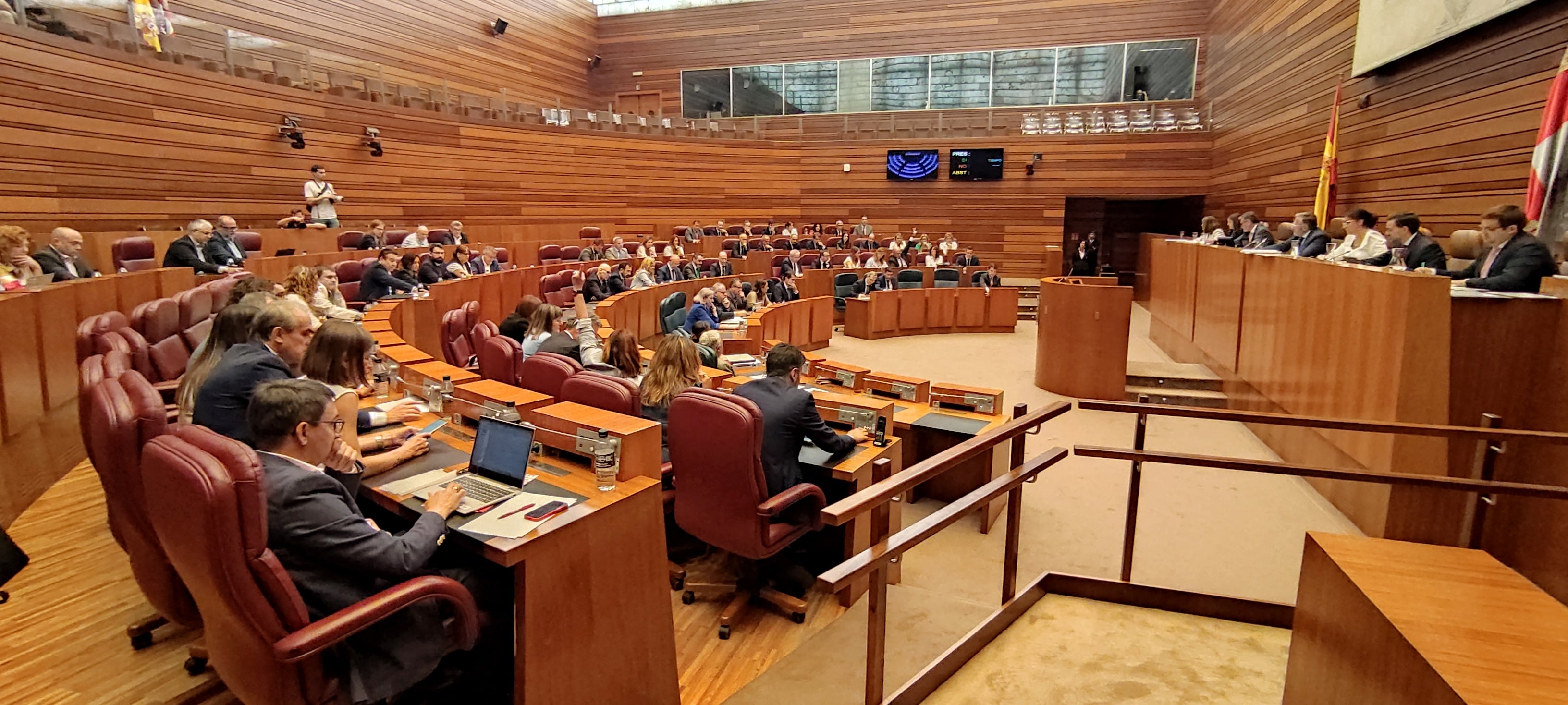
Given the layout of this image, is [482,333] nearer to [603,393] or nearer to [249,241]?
[603,393]

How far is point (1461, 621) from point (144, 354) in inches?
186

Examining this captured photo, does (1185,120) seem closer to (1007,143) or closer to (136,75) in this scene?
(1007,143)

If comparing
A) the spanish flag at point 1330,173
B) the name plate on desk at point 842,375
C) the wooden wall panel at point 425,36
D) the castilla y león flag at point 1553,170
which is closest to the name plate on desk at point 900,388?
the name plate on desk at point 842,375

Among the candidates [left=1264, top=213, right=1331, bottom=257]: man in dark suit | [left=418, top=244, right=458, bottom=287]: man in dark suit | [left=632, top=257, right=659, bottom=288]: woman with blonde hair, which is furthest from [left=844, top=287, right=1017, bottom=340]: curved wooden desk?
[left=418, top=244, right=458, bottom=287]: man in dark suit

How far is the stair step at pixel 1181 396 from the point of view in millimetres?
6609

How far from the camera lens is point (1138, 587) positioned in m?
2.62

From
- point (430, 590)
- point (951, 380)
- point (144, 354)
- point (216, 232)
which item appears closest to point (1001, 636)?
point (430, 590)

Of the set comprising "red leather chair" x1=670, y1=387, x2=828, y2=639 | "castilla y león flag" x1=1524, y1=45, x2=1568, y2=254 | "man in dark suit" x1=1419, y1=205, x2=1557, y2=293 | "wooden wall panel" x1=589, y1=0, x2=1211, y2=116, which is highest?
"wooden wall panel" x1=589, y1=0, x2=1211, y2=116

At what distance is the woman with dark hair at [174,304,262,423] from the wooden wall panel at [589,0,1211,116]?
52.9 ft

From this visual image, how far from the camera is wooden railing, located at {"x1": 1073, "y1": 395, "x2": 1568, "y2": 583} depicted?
2.38 m

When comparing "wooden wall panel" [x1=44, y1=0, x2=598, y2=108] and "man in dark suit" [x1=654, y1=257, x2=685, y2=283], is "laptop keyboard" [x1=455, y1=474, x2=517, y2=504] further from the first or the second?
"wooden wall panel" [x1=44, y1=0, x2=598, y2=108]

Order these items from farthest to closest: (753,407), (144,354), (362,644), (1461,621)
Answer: (144,354)
(753,407)
(362,644)
(1461,621)

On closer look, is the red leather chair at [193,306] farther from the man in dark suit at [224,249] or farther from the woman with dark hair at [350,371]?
the woman with dark hair at [350,371]

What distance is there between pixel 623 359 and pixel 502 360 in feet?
2.66
